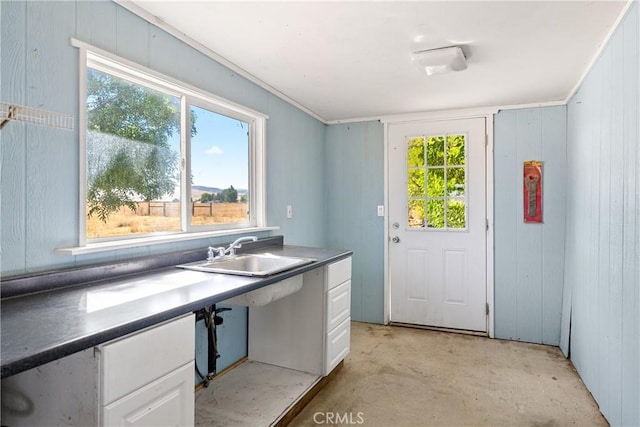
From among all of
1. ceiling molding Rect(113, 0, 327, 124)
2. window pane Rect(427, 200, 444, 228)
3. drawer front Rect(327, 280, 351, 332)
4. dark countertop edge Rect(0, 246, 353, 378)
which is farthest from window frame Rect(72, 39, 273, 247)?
window pane Rect(427, 200, 444, 228)

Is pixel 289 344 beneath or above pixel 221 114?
beneath

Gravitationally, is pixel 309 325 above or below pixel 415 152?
below

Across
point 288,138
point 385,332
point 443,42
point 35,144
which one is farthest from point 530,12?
point 385,332

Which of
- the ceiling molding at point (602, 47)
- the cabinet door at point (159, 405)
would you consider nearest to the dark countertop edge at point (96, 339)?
the cabinet door at point (159, 405)

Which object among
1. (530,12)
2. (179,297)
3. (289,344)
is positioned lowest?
(289,344)

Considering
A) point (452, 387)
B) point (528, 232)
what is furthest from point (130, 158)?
point (528, 232)

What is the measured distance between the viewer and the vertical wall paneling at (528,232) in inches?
123

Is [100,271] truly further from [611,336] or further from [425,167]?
[425,167]

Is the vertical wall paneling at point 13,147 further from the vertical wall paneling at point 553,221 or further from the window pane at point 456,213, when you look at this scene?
the vertical wall paneling at point 553,221

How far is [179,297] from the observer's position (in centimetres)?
131

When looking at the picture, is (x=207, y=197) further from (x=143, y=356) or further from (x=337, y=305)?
(x=143, y=356)

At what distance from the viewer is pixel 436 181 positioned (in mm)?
3494

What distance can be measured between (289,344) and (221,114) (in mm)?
1622

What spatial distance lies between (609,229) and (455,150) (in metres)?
1.66
